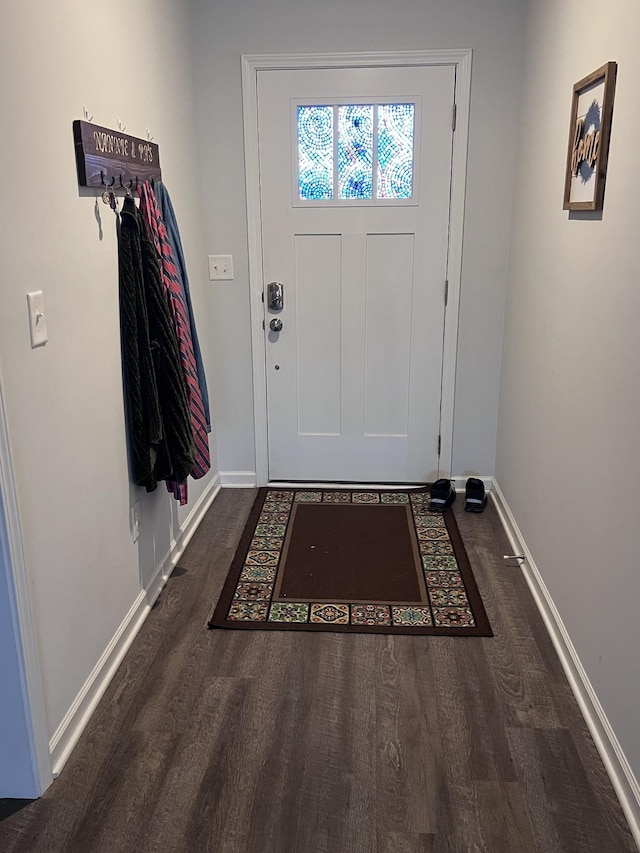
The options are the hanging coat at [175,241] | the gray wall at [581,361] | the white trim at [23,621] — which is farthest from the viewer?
the hanging coat at [175,241]

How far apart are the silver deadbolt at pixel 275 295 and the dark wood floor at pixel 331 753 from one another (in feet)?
5.31

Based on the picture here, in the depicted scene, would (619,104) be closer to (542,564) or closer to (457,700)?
(542,564)

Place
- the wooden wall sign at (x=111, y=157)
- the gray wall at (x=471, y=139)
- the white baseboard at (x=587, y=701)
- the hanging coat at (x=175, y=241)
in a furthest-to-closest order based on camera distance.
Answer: the gray wall at (x=471, y=139), the hanging coat at (x=175, y=241), the wooden wall sign at (x=111, y=157), the white baseboard at (x=587, y=701)

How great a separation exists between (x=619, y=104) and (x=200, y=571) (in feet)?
7.14

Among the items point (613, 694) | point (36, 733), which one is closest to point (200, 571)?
point (36, 733)

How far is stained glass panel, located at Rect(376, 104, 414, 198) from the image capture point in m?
3.22

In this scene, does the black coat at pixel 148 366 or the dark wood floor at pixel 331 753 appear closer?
the dark wood floor at pixel 331 753

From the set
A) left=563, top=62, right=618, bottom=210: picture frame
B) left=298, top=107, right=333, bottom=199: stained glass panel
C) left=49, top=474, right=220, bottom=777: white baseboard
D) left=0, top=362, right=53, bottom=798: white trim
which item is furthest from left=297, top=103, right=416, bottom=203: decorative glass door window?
left=0, top=362, right=53, bottom=798: white trim

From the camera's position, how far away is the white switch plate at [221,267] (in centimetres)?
343

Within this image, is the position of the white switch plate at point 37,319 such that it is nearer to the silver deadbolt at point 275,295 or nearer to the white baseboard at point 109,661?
the white baseboard at point 109,661

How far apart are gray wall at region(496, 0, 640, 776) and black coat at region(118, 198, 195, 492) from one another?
130 cm

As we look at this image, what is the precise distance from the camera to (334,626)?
8.01 feet

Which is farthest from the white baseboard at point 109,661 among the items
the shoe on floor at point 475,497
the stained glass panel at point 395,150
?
the stained glass panel at point 395,150

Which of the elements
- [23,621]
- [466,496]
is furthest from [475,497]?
[23,621]
